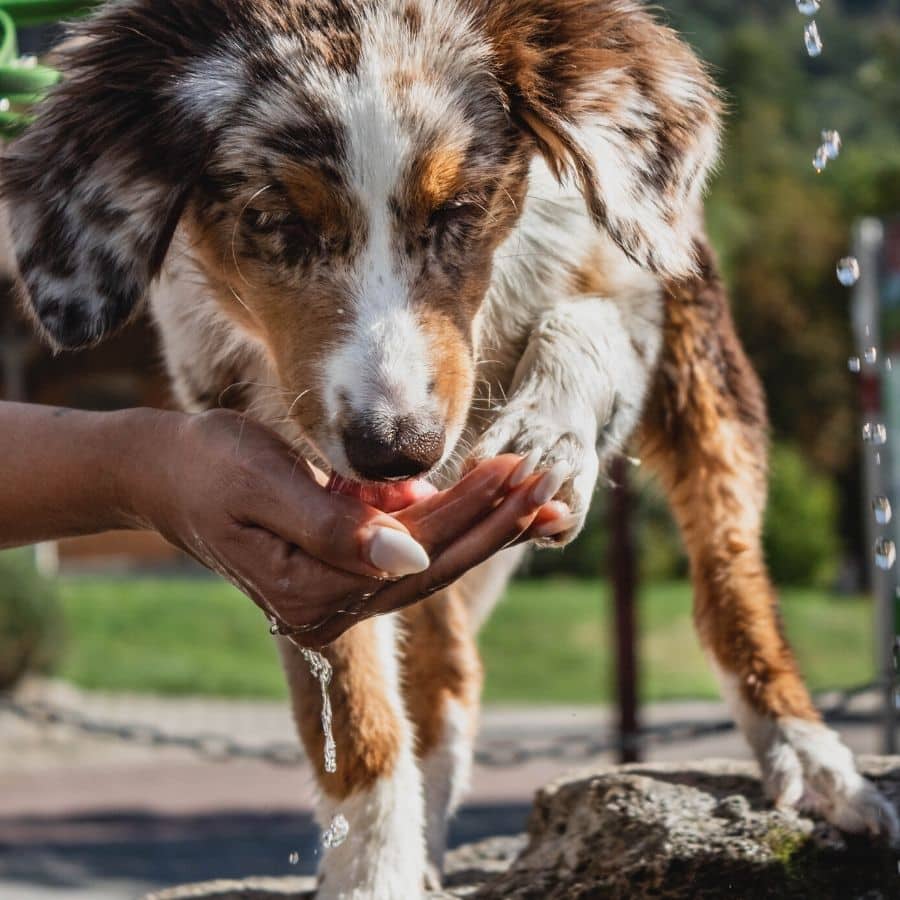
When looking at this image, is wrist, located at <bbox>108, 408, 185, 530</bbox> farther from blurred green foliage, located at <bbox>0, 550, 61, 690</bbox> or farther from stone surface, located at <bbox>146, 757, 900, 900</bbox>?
blurred green foliage, located at <bbox>0, 550, 61, 690</bbox>

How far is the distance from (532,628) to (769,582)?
13.5 meters

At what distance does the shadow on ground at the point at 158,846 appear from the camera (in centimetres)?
906

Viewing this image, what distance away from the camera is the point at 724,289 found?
365 centimetres

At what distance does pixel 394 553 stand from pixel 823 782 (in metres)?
1.51

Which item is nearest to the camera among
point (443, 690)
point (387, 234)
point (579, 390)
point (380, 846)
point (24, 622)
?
point (387, 234)

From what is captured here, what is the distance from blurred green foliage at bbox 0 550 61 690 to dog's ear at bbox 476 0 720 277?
11541 mm

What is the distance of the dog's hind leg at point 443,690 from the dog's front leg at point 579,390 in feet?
2.33

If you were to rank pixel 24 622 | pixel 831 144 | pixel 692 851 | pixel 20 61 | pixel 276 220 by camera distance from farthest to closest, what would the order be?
pixel 24 622, pixel 20 61, pixel 831 144, pixel 692 851, pixel 276 220

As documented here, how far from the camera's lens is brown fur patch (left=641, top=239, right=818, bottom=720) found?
11.1 feet

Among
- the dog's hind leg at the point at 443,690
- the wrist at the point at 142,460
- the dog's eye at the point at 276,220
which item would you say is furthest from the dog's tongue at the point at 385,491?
the dog's hind leg at the point at 443,690

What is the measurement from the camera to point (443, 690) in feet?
12.5

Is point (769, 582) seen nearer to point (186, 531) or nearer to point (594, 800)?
point (594, 800)

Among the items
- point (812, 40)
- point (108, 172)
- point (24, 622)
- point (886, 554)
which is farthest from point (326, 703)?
point (24, 622)

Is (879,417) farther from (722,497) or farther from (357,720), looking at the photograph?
(357,720)
